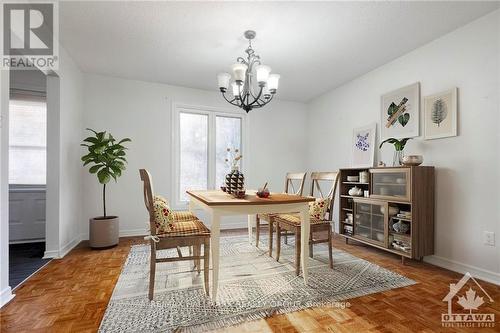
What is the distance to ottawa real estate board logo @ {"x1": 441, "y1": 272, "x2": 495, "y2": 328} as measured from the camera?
1681mm

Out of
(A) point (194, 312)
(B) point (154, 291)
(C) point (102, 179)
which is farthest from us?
(C) point (102, 179)

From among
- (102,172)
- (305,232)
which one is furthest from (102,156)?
(305,232)

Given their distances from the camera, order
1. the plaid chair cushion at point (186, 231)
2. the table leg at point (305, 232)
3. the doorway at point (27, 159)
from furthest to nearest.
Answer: the doorway at point (27, 159), the table leg at point (305, 232), the plaid chair cushion at point (186, 231)

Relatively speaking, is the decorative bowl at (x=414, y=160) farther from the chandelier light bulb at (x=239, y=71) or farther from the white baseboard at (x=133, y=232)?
the white baseboard at (x=133, y=232)

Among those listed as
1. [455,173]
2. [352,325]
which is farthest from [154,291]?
[455,173]

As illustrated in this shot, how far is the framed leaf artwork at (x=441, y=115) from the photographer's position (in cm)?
259

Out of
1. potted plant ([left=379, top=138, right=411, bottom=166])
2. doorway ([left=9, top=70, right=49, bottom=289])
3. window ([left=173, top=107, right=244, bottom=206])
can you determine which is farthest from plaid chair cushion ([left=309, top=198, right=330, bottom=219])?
doorway ([left=9, top=70, right=49, bottom=289])

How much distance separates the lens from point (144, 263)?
2.72 m

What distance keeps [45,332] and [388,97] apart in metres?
4.12

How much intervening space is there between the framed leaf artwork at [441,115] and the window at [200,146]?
2924 millimetres

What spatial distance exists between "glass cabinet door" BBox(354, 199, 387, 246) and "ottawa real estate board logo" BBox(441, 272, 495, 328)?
2.59ft

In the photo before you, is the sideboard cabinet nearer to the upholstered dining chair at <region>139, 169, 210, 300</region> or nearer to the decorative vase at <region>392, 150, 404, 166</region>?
the decorative vase at <region>392, 150, 404, 166</region>

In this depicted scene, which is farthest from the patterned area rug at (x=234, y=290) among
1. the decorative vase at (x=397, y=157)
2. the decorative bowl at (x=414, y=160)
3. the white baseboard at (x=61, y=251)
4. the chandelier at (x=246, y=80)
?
the chandelier at (x=246, y=80)

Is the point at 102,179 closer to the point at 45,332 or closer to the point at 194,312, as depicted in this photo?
the point at 45,332
